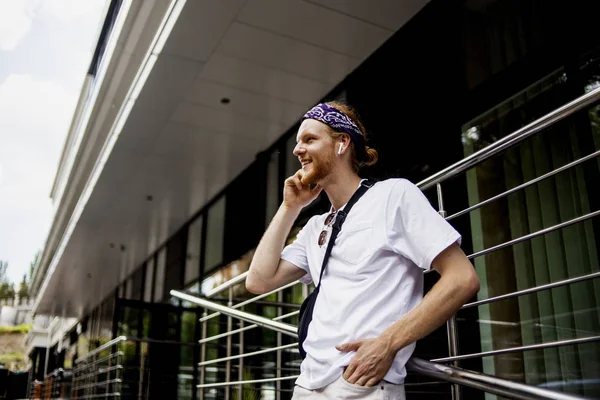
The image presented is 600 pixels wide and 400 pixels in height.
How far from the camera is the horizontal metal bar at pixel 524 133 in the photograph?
1.60 metres

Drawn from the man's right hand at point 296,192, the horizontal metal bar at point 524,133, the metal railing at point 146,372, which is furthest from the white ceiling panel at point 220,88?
the man's right hand at point 296,192

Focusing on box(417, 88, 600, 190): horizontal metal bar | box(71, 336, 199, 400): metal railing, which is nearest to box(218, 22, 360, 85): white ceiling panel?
box(417, 88, 600, 190): horizontal metal bar

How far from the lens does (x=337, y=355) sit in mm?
1468

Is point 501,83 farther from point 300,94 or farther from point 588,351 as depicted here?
point 300,94

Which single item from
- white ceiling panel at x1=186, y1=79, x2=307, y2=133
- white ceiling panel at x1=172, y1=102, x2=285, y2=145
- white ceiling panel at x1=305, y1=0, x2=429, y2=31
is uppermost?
white ceiling panel at x1=305, y1=0, x2=429, y2=31

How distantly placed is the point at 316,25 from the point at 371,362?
350 cm

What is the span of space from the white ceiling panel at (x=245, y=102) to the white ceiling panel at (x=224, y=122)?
9cm

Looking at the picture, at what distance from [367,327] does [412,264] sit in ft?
0.69

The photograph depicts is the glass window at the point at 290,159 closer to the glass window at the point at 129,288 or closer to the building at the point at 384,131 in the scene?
the building at the point at 384,131

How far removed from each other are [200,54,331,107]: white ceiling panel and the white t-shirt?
3558mm

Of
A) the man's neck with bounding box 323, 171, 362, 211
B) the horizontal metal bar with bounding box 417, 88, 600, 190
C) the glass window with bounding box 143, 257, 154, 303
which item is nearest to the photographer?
the horizontal metal bar with bounding box 417, 88, 600, 190

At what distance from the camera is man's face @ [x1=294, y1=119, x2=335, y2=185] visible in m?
1.79

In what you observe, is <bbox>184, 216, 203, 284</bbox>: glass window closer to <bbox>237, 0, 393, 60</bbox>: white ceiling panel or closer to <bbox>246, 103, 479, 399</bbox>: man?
<bbox>237, 0, 393, 60</bbox>: white ceiling panel

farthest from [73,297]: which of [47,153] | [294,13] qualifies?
[294,13]
